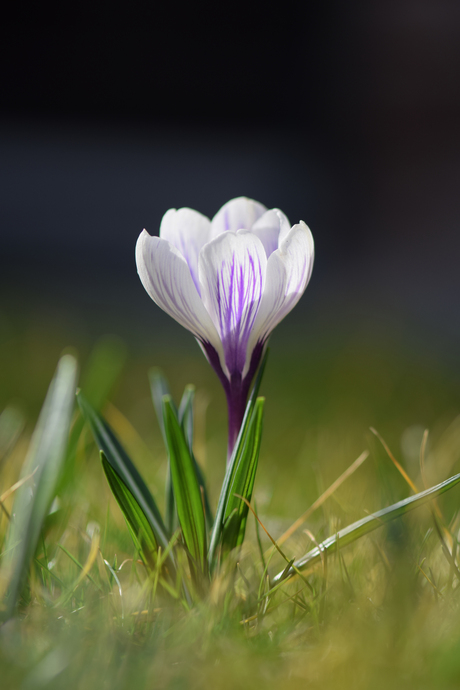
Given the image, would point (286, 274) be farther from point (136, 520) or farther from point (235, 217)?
point (136, 520)

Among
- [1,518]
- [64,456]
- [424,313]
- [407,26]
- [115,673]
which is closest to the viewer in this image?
[115,673]

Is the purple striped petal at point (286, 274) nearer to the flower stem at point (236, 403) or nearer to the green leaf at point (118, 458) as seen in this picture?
the flower stem at point (236, 403)

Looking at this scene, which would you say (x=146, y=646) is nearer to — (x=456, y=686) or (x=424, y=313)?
(x=456, y=686)

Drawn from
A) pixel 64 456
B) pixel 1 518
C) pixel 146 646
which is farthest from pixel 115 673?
pixel 1 518

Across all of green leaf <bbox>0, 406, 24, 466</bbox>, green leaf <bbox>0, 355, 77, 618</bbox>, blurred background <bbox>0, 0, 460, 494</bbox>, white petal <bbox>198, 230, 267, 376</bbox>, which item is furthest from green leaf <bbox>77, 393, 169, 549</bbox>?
blurred background <bbox>0, 0, 460, 494</bbox>

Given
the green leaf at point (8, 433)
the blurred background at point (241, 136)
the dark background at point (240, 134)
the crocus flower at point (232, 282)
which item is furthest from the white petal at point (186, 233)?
the dark background at point (240, 134)

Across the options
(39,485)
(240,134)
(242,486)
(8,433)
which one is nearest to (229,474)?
(242,486)
